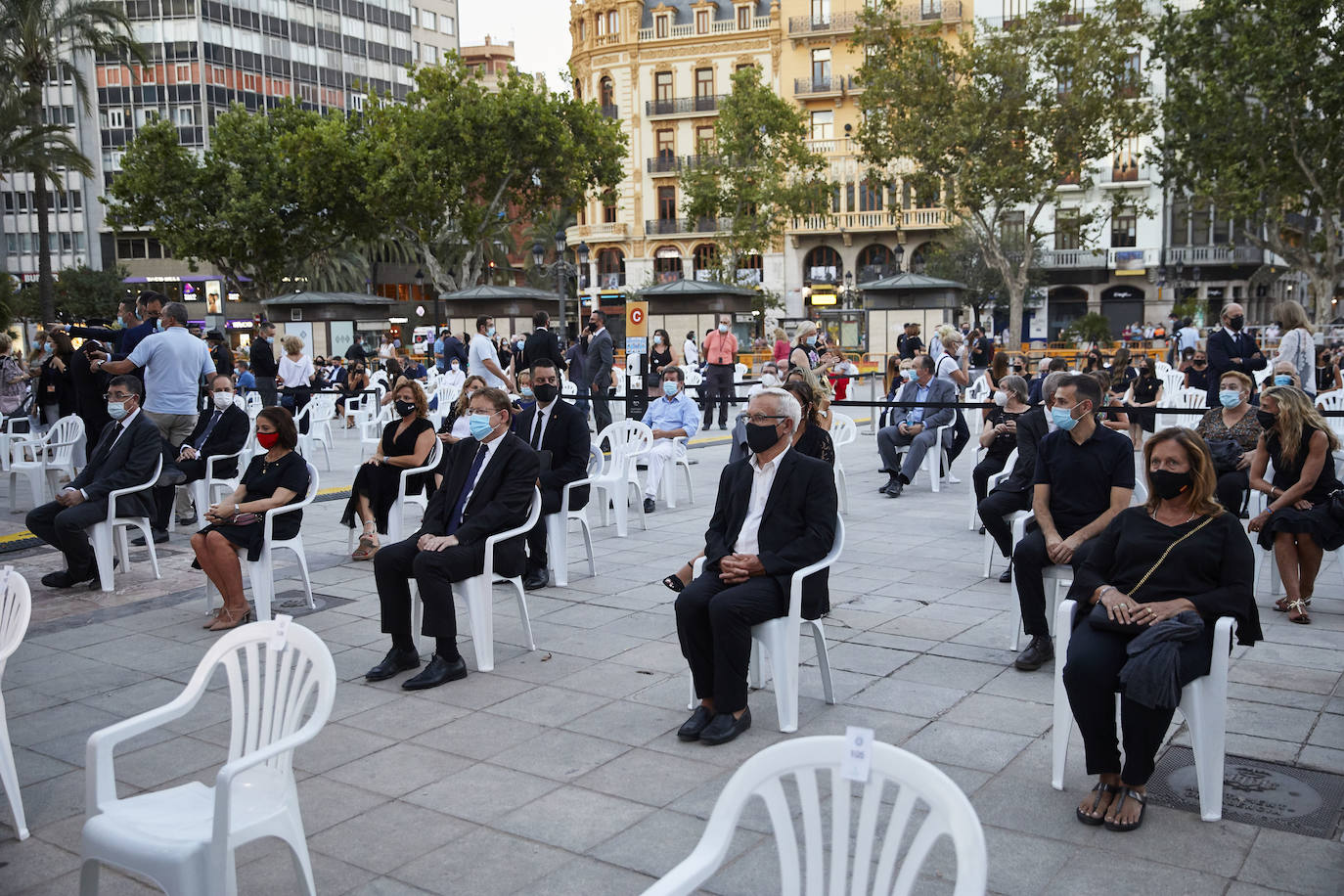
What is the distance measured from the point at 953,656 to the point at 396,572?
294 cm

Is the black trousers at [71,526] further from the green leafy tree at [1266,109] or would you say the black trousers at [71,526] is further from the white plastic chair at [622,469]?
the green leafy tree at [1266,109]

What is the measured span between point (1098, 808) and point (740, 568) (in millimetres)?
1693

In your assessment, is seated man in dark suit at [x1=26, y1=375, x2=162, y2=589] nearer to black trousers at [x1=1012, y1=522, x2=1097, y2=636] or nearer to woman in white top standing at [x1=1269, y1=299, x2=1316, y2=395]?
black trousers at [x1=1012, y1=522, x2=1097, y2=636]

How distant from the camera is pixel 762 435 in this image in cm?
517

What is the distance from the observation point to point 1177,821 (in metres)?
3.94

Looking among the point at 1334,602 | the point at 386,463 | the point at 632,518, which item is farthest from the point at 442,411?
the point at 1334,602

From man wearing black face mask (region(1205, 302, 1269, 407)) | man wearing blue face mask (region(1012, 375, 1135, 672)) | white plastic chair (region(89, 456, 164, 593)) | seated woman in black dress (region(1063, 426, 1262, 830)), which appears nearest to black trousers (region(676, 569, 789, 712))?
seated woman in black dress (region(1063, 426, 1262, 830))

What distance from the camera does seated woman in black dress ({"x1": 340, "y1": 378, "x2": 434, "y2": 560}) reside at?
838cm

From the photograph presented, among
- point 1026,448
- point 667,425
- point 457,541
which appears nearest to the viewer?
point 457,541

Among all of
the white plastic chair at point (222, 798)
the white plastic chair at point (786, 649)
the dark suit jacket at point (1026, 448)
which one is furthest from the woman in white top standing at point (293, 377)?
the white plastic chair at point (222, 798)

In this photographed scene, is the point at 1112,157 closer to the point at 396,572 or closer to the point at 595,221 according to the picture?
the point at 595,221

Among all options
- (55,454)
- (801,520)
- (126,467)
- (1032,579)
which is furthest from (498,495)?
(55,454)

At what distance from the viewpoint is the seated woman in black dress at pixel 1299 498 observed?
643cm

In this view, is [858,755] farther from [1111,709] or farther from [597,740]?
[597,740]
